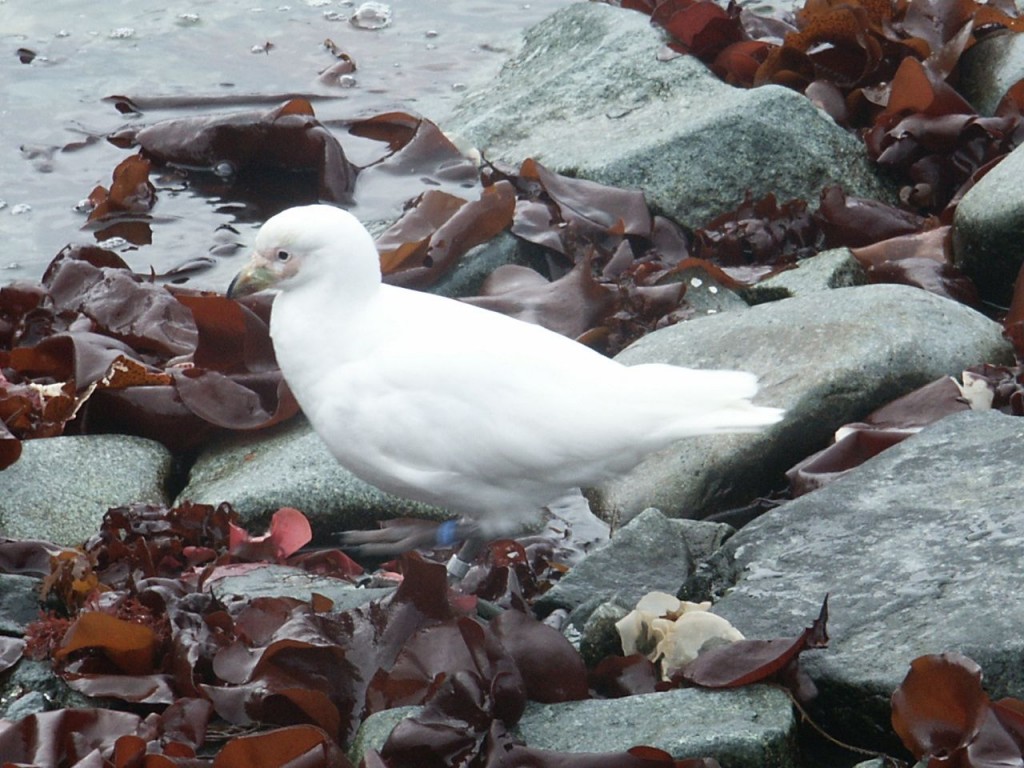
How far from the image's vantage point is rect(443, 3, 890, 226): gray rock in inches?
213

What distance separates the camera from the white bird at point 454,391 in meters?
3.46

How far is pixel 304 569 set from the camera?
3.70 meters

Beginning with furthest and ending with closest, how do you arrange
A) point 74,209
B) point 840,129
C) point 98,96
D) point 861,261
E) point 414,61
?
point 414,61 → point 98,96 → point 74,209 → point 840,129 → point 861,261

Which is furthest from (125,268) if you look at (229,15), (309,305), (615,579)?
(229,15)

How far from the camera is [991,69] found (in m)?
5.87

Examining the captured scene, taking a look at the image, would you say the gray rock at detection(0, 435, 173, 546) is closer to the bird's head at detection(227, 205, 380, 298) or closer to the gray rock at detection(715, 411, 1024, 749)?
the bird's head at detection(227, 205, 380, 298)

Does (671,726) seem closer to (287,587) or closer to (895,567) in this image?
(895,567)

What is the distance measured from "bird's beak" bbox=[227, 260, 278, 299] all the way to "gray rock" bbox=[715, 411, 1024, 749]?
131 centimetres

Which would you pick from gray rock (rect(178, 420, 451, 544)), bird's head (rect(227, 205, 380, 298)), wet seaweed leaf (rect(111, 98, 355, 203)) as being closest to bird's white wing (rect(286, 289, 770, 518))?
bird's head (rect(227, 205, 380, 298))

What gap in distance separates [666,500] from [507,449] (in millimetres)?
627

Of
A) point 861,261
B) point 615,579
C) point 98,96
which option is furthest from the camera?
point 98,96

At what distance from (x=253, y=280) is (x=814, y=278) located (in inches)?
78.2

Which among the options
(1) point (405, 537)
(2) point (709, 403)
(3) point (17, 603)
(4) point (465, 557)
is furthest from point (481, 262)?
(3) point (17, 603)

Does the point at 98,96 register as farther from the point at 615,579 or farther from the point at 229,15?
the point at 615,579
